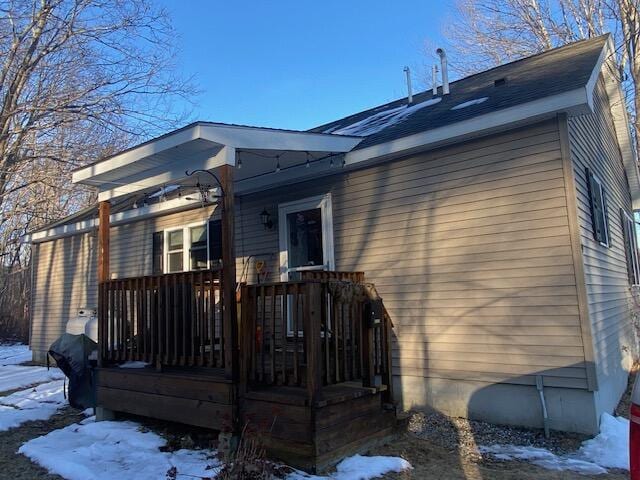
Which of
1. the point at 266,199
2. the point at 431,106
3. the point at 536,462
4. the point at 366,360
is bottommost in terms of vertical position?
the point at 536,462

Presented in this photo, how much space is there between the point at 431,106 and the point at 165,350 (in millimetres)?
5110

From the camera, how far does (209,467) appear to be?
13.1ft

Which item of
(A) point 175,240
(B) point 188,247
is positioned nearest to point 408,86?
(B) point 188,247

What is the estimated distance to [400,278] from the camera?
6.00 metres

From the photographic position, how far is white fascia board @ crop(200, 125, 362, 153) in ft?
15.7

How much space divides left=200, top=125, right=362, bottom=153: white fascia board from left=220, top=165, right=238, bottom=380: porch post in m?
0.45

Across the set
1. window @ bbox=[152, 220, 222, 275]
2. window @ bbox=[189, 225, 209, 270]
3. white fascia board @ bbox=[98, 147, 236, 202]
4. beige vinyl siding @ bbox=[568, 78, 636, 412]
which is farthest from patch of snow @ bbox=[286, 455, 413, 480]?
window @ bbox=[189, 225, 209, 270]

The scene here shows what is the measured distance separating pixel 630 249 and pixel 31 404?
10.4 m

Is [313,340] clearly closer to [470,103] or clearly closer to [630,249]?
[470,103]

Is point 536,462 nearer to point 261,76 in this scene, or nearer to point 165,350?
point 165,350

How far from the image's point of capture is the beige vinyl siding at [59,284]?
1127 centimetres

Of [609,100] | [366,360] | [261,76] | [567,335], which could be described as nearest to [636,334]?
[609,100]

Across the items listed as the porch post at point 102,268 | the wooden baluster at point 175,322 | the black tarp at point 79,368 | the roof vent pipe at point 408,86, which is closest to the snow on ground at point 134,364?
the porch post at point 102,268

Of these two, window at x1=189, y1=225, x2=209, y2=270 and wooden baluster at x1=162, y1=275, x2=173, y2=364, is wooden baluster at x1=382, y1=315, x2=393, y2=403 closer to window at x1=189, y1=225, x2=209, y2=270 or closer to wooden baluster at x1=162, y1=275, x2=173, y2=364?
wooden baluster at x1=162, y1=275, x2=173, y2=364
